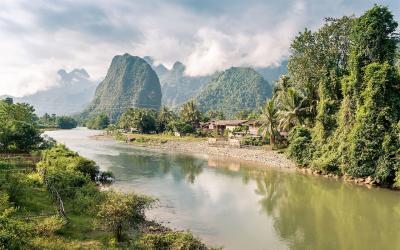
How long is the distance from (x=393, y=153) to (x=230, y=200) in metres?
14.1

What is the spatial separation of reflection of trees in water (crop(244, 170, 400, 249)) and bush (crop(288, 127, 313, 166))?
178 inches

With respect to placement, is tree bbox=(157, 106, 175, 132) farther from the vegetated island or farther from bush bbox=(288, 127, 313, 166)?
the vegetated island

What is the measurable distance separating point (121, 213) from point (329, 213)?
593 inches

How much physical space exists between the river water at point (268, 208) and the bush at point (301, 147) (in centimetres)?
274

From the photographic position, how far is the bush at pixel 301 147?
38.2 meters

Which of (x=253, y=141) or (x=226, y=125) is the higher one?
(x=226, y=125)

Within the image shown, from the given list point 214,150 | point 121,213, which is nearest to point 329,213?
point 121,213

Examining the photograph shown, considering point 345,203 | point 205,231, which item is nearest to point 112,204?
point 205,231

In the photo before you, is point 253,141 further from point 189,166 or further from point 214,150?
point 189,166

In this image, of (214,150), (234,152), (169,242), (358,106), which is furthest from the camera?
(214,150)

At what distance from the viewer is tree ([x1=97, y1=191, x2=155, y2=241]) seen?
14031mm

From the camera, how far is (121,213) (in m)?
14.1

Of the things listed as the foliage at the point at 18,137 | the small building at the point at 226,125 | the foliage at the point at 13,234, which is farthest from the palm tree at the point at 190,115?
the foliage at the point at 13,234

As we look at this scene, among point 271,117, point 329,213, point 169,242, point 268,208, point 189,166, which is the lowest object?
point 268,208
